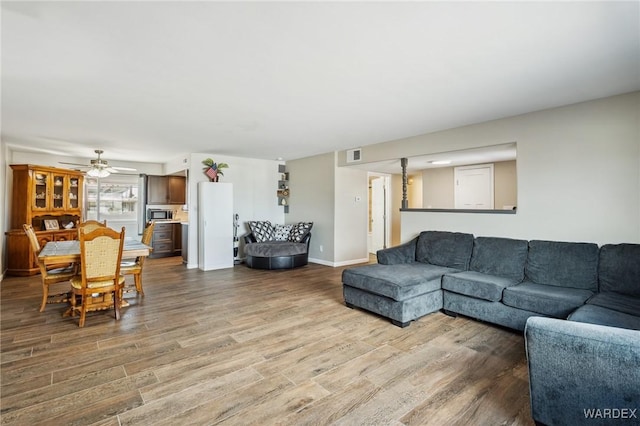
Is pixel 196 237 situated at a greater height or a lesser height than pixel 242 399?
greater

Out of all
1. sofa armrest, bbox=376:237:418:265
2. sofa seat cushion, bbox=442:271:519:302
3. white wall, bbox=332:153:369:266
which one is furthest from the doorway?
sofa seat cushion, bbox=442:271:519:302

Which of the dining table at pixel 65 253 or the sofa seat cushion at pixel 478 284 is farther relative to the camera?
the dining table at pixel 65 253

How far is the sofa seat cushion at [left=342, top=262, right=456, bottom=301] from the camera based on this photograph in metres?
3.31

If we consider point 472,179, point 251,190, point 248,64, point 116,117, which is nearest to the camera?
point 248,64

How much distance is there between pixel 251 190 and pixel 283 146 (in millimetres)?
1949

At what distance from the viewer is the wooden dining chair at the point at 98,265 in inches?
127

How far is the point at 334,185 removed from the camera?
653 centimetres

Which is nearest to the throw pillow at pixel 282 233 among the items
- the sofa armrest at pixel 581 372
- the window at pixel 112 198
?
the window at pixel 112 198

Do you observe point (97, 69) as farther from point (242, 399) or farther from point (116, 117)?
point (242, 399)

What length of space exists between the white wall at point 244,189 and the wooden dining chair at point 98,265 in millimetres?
3096

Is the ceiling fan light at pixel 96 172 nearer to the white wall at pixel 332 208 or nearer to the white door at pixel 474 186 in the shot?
the white wall at pixel 332 208

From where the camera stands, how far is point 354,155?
6.11 meters

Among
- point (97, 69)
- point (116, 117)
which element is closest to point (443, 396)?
point (97, 69)

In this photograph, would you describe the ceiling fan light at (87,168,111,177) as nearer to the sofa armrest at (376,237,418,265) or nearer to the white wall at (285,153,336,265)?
the white wall at (285,153,336,265)
